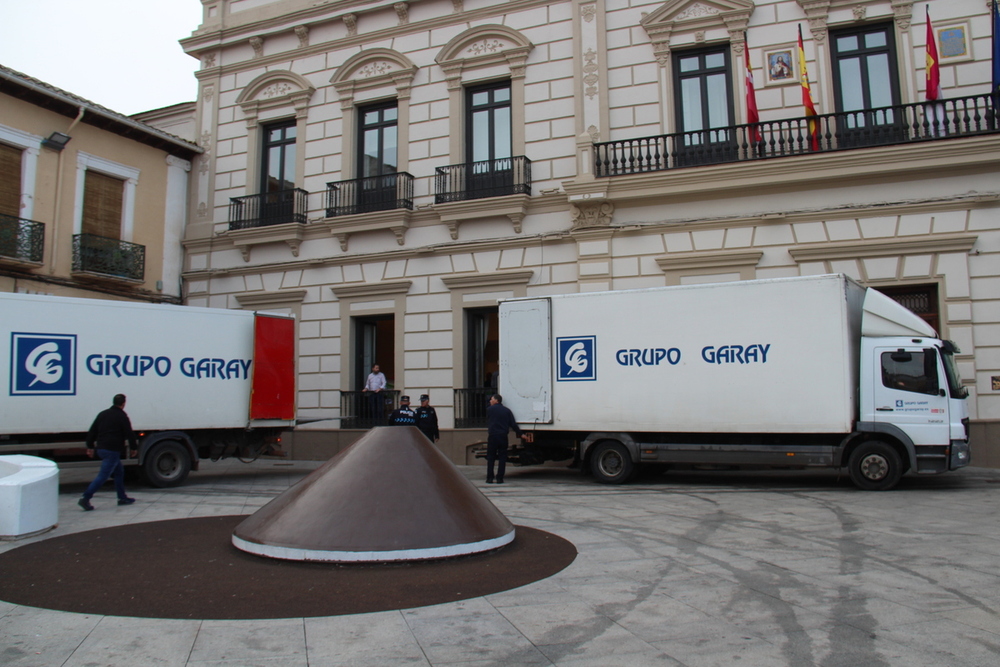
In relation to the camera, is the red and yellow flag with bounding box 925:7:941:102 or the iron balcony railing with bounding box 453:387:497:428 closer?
the red and yellow flag with bounding box 925:7:941:102

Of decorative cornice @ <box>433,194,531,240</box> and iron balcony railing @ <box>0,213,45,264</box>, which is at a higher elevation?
decorative cornice @ <box>433,194,531,240</box>

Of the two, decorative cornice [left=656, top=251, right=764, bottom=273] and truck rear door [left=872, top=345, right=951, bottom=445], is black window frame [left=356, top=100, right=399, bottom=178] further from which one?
truck rear door [left=872, top=345, right=951, bottom=445]

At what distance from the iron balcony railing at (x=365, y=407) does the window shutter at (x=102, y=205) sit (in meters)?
7.33

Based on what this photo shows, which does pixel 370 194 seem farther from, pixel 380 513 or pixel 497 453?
pixel 380 513

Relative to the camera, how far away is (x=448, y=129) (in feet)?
61.9

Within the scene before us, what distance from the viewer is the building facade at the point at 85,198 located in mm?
17406

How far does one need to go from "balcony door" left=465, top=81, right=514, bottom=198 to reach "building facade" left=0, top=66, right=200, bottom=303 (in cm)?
826

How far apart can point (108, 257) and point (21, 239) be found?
2.15 meters

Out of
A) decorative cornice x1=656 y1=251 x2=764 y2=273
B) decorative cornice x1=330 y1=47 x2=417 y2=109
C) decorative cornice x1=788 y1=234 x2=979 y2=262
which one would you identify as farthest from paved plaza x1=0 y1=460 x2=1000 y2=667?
decorative cornice x1=330 y1=47 x2=417 y2=109

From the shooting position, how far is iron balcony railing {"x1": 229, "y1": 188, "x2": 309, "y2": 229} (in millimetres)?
20078

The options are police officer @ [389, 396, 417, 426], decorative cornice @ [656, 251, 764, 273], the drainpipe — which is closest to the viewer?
police officer @ [389, 396, 417, 426]

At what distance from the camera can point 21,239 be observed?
1731 cm

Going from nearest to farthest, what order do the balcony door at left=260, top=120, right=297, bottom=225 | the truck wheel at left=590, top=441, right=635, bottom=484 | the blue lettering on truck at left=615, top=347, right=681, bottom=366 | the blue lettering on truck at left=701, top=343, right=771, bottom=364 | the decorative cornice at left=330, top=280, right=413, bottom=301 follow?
the blue lettering on truck at left=701, top=343, right=771, bottom=364 → the blue lettering on truck at left=615, top=347, right=681, bottom=366 → the truck wheel at left=590, top=441, right=635, bottom=484 → the decorative cornice at left=330, top=280, right=413, bottom=301 → the balcony door at left=260, top=120, right=297, bottom=225

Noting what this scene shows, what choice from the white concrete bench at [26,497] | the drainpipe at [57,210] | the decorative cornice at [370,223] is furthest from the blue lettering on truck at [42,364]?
the decorative cornice at [370,223]
